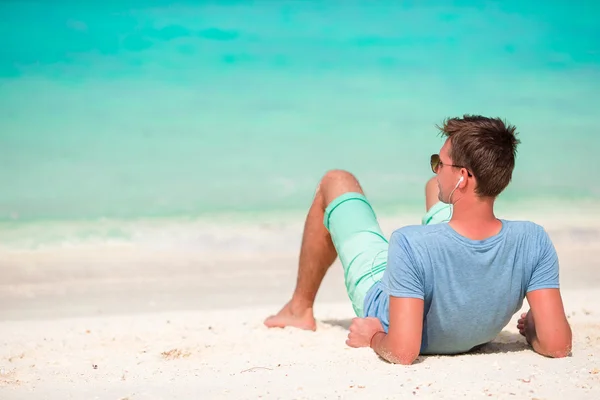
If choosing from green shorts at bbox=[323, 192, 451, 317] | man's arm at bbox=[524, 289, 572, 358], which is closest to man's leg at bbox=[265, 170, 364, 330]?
green shorts at bbox=[323, 192, 451, 317]

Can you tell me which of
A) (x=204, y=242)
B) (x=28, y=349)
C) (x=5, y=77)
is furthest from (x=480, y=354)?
(x=5, y=77)

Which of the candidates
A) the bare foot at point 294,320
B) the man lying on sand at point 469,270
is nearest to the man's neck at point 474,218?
the man lying on sand at point 469,270

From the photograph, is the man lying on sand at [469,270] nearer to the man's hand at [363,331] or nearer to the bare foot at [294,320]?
the man's hand at [363,331]

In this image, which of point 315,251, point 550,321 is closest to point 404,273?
point 550,321

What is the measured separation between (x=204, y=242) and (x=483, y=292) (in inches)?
291

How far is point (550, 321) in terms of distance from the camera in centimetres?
279

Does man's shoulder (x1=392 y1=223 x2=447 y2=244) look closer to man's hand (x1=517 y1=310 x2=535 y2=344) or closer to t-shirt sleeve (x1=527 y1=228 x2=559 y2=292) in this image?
t-shirt sleeve (x1=527 y1=228 x2=559 y2=292)

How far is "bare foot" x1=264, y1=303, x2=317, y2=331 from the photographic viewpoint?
3.94 m

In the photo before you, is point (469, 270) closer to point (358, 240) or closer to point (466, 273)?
point (466, 273)

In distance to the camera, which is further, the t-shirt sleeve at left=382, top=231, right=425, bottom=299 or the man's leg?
the man's leg

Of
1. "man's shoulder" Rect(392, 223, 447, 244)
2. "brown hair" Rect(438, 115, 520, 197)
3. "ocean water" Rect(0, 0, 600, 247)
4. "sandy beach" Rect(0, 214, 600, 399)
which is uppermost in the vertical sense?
"ocean water" Rect(0, 0, 600, 247)

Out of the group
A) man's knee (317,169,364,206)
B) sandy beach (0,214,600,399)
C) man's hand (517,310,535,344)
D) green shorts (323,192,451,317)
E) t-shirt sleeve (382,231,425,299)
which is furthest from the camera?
man's knee (317,169,364,206)

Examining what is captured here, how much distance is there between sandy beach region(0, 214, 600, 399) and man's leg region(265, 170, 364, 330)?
4.7 inches

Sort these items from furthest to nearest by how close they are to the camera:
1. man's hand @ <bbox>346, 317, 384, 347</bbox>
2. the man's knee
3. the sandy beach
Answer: the man's knee, man's hand @ <bbox>346, 317, 384, 347</bbox>, the sandy beach
